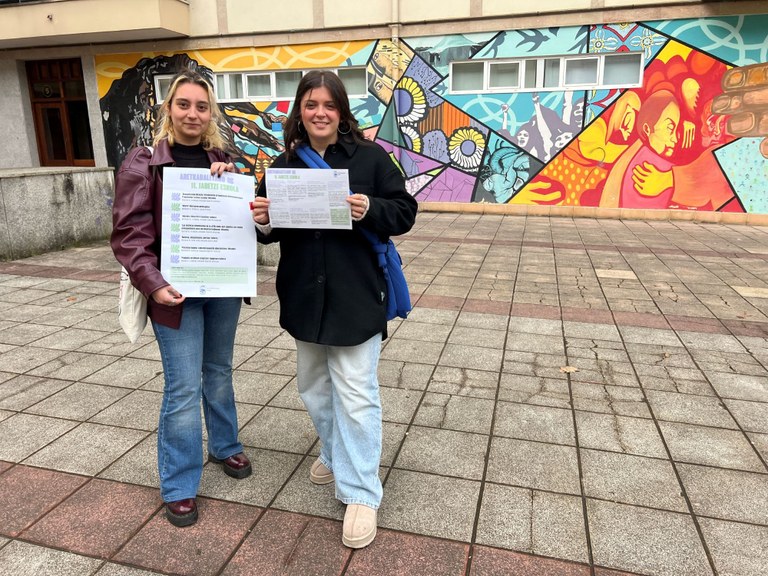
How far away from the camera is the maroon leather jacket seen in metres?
2.32

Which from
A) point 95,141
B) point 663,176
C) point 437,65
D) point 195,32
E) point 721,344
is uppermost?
point 195,32

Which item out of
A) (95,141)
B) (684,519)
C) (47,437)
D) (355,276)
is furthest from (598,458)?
(95,141)

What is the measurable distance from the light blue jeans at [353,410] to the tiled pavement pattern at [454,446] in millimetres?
206

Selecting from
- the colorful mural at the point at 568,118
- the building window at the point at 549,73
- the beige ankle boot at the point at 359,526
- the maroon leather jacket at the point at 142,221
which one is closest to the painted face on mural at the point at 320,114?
the maroon leather jacket at the point at 142,221

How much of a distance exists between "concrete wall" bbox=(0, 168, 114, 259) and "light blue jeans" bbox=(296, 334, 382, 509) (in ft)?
23.6

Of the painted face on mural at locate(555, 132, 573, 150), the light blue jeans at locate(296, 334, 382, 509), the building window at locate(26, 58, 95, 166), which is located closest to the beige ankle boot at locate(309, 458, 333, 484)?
the light blue jeans at locate(296, 334, 382, 509)

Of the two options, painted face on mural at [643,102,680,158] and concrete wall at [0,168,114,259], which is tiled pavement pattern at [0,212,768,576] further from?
painted face on mural at [643,102,680,158]

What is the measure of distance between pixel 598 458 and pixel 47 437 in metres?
3.05

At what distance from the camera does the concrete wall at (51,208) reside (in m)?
7.93

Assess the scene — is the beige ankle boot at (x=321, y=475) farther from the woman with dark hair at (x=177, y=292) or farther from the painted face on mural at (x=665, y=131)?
the painted face on mural at (x=665, y=131)

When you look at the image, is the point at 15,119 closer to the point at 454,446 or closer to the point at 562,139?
the point at 562,139

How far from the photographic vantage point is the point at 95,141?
51.5 feet

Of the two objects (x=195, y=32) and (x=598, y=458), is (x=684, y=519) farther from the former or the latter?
(x=195, y=32)

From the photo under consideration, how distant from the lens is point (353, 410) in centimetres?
246
